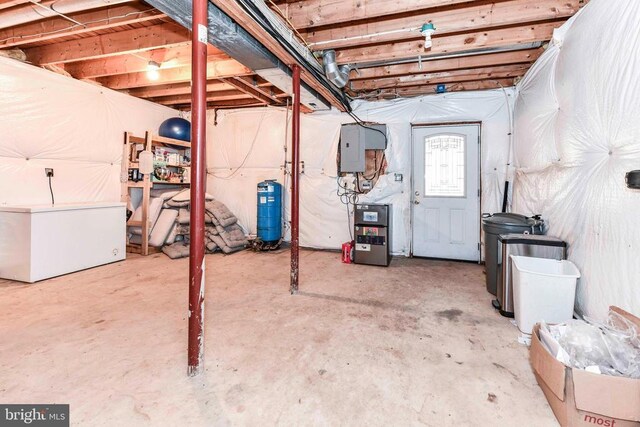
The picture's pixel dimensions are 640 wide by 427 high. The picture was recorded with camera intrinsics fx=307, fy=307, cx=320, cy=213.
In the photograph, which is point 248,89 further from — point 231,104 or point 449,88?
point 449,88

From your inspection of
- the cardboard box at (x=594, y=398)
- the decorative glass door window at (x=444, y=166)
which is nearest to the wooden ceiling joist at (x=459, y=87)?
the decorative glass door window at (x=444, y=166)

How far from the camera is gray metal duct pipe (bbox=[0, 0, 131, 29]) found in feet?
8.43

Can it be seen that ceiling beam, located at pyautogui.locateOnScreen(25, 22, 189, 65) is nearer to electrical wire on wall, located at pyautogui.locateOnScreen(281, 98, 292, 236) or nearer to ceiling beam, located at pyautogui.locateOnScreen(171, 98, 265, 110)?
ceiling beam, located at pyautogui.locateOnScreen(171, 98, 265, 110)

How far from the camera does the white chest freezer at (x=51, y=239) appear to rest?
3309 millimetres

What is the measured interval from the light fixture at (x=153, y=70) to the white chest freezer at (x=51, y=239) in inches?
73.2

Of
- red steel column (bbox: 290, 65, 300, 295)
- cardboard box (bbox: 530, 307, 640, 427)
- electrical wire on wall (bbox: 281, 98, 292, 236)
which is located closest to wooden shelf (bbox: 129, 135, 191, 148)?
electrical wire on wall (bbox: 281, 98, 292, 236)

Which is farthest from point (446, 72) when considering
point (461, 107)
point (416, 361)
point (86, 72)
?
point (86, 72)

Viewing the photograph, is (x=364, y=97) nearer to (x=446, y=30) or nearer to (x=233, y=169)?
(x=446, y=30)

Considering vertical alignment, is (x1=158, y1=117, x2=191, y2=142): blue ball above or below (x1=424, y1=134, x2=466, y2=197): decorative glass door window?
above

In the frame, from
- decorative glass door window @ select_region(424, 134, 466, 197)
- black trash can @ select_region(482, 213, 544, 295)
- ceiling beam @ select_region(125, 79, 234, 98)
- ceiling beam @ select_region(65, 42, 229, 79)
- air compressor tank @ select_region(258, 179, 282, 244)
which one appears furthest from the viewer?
air compressor tank @ select_region(258, 179, 282, 244)

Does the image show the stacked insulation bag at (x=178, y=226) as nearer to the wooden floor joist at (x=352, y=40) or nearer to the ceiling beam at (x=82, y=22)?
the wooden floor joist at (x=352, y=40)

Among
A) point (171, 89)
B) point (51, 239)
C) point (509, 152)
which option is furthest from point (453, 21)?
point (51, 239)

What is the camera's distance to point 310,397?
160cm
